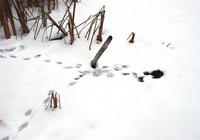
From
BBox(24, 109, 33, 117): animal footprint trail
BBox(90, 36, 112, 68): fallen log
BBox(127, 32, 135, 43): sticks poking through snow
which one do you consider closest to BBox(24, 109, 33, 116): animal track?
BBox(24, 109, 33, 117): animal footprint trail

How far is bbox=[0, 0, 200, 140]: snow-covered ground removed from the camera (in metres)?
1.42

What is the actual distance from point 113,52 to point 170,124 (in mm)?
751

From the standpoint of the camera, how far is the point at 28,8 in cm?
234

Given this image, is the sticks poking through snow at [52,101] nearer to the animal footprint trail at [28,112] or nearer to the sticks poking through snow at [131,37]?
the animal footprint trail at [28,112]

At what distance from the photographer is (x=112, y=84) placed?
1698mm

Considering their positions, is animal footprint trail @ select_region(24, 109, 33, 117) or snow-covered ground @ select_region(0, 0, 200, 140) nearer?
snow-covered ground @ select_region(0, 0, 200, 140)

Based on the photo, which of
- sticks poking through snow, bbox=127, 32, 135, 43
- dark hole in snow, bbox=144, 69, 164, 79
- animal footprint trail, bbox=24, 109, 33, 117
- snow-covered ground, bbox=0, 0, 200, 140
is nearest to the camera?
snow-covered ground, bbox=0, 0, 200, 140

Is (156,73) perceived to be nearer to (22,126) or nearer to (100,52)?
(100,52)

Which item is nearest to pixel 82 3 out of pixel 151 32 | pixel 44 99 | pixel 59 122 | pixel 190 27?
pixel 151 32

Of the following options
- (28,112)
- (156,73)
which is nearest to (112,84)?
(156,73)

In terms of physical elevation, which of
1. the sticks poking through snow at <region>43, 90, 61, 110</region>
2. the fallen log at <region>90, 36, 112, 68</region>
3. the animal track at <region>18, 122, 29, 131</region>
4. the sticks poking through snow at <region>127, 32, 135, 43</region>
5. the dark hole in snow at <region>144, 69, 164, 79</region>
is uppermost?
the sticks poking through snow at <region>127, 32, 135, 43</region>

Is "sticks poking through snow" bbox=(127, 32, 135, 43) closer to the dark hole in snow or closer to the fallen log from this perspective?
the fallen log

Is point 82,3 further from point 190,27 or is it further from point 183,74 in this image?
point 183,74

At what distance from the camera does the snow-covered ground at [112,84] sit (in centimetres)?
142
